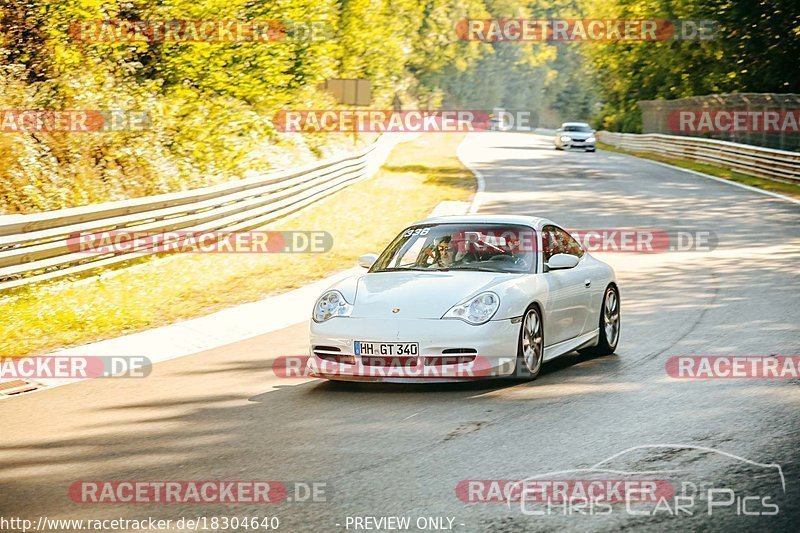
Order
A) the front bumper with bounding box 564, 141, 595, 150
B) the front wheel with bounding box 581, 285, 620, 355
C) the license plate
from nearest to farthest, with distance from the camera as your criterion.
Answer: the license plate < the front wheel with bounding box 581, 285, 620, 355 < the front bumper with bounding box 564, 141, 595, 150

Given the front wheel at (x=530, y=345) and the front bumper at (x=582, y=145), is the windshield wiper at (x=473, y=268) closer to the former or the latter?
the front wheel at (x=530, y=345)

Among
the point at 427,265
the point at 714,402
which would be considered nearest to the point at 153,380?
the point at 427,265

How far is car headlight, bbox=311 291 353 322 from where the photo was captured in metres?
9.11

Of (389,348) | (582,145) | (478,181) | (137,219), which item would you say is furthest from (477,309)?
(582,145)

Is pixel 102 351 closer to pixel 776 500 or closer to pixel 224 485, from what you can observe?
pixel 224 485

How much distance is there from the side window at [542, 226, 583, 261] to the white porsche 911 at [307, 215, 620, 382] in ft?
0.05

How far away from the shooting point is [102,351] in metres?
11.1

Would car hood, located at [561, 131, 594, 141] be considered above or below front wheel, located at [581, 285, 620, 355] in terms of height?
above

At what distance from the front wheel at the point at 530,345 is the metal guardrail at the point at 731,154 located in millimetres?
23314

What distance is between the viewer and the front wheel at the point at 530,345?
9.03 m

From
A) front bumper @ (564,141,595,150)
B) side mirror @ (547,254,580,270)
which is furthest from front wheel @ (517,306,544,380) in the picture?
front bumper @ (564,141,595,150)

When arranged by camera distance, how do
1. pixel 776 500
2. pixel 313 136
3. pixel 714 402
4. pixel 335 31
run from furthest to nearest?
1. pixel 335 31
2. pixel 313 136
3. pixel 714 402
4. pixel 776 500

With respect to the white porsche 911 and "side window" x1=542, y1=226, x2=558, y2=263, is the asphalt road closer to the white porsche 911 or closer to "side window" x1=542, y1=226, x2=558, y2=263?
the white porsche 911

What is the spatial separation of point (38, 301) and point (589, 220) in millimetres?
13312
